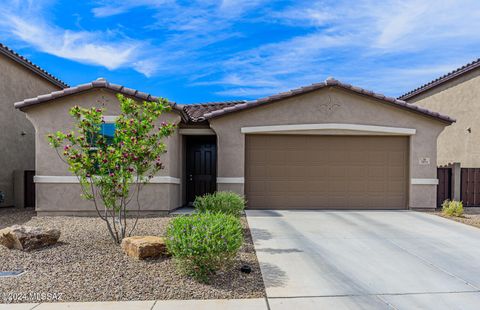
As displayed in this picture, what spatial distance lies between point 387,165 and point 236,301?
9.24 metres

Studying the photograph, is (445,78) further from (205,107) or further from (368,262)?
(368,262)

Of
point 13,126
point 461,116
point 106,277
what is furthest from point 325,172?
point 13,126

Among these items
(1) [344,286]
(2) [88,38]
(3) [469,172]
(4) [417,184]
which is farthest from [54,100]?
(3) [469,172]

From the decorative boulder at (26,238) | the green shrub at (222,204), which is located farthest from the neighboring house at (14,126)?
the green shrub at (222,204)

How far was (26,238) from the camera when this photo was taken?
682cm

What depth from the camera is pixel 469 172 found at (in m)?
13.0

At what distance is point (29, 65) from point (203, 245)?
520 inches

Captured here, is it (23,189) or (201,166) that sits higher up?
(201,166)

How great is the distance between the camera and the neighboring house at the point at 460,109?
15352 mm

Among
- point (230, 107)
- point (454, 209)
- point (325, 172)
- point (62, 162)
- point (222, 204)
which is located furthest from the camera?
point (325, 172)

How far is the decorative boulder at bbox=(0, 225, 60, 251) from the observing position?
6.82 meters

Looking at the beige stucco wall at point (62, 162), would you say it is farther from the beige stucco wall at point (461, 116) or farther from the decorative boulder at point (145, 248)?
the beige stucco wall at point (461, 116)

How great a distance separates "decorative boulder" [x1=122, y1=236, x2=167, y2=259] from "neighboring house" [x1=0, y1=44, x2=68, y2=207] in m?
9.16

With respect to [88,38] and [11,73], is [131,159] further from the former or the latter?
[11,73]
